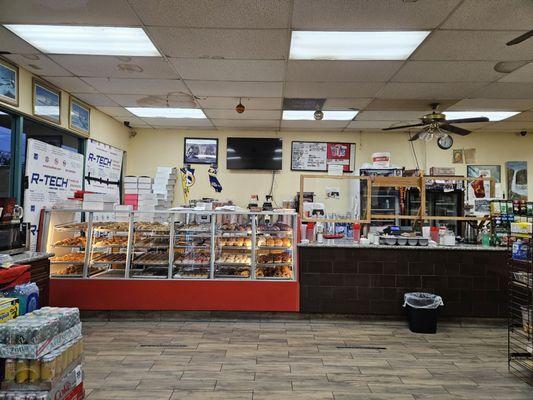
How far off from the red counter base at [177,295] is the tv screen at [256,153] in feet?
12.0

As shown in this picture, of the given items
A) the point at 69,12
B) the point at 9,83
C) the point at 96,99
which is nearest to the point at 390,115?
the point at 96,99

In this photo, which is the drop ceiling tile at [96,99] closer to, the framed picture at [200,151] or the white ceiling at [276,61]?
the white ceiling at [276,61]

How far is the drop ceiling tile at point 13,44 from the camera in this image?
372cm

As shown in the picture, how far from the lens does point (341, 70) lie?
14.8 feet

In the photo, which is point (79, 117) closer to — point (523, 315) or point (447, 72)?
point (447, 72)

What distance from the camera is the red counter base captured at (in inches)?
190

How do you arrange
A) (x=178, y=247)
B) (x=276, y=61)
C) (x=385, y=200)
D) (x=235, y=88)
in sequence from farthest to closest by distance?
(x=385, y=200) < (x=235, y=88) < (x=178, y=247) < (x=276, y=61)

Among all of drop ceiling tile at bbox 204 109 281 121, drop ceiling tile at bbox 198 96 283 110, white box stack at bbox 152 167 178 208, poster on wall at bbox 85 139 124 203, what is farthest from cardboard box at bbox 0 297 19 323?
white box stack at bbox 152 167 178 208

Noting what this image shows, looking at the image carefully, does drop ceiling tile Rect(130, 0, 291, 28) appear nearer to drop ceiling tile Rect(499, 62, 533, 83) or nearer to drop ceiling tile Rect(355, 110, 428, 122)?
drop ceiling tile Rect(499, 62, 533, 83)

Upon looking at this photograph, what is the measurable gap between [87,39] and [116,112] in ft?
10.0

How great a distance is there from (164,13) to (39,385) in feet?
9.72

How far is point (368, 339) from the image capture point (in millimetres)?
4258

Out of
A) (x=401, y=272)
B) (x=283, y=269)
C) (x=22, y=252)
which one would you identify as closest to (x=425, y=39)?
(x=401, y=272)

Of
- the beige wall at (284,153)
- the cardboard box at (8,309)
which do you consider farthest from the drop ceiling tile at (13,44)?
the beige wall at (284,153)
